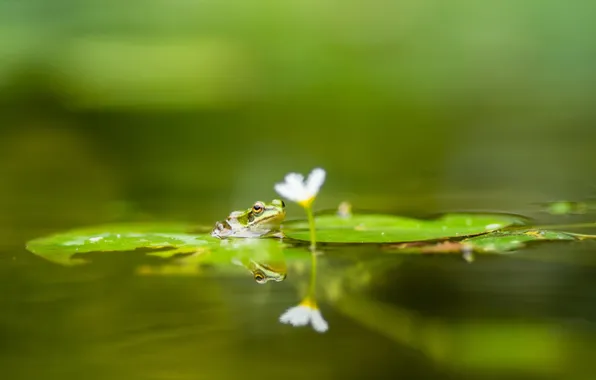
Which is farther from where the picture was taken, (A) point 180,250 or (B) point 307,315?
(A) point 180,250

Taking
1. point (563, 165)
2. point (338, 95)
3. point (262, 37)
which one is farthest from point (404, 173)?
point (262, 37)

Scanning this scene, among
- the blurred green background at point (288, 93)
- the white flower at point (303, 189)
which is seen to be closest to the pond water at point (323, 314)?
the white flower at point (303, 189)

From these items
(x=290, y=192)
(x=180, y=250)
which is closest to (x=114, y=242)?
(x=180, y=250)

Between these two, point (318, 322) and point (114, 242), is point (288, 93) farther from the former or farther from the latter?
point (318, 322)

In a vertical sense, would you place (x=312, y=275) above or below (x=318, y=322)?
above

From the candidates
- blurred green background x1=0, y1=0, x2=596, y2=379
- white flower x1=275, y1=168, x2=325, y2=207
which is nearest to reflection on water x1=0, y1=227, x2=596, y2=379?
white flower x1=275, y1=168, x2=325, y2=207

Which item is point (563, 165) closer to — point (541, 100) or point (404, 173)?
point (404, 173)

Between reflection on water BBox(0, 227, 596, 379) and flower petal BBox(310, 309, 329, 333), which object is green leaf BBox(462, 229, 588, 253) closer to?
reflection on water BBox(0, 227, 596, 379)

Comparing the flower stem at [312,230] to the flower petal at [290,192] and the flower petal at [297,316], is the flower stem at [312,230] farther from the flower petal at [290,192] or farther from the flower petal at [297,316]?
the flower petal at [297,316]
